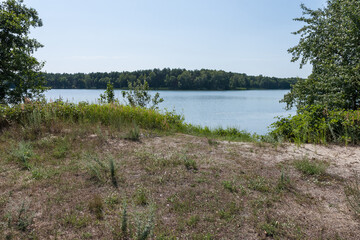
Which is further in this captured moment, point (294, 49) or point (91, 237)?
point (294, 49)

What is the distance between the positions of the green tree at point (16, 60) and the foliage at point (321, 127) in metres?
13.2

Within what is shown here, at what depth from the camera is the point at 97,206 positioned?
353 centimetres

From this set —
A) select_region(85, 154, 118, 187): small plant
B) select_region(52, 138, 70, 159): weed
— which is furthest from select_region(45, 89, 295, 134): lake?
select_region(85, 154, 118, 187): small plant

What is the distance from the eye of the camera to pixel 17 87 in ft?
44.4

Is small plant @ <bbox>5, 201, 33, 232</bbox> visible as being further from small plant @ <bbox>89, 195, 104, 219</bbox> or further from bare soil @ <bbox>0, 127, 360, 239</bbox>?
small plant @ <bbox>89, 195, 104, 219</bbox>

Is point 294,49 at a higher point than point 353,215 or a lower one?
higher

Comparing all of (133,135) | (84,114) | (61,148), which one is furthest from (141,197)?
(84,114)

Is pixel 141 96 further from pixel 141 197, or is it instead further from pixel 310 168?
pixel 141 197

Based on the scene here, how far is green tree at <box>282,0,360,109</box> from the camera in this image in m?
10.2

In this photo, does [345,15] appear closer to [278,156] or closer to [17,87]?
[278,156]

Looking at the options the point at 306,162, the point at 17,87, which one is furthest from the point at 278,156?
the point at 17,87

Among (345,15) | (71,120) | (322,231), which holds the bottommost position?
(322,231)

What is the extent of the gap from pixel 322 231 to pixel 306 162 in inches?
87.4

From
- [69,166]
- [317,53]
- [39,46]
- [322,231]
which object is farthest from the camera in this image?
[39,46]
